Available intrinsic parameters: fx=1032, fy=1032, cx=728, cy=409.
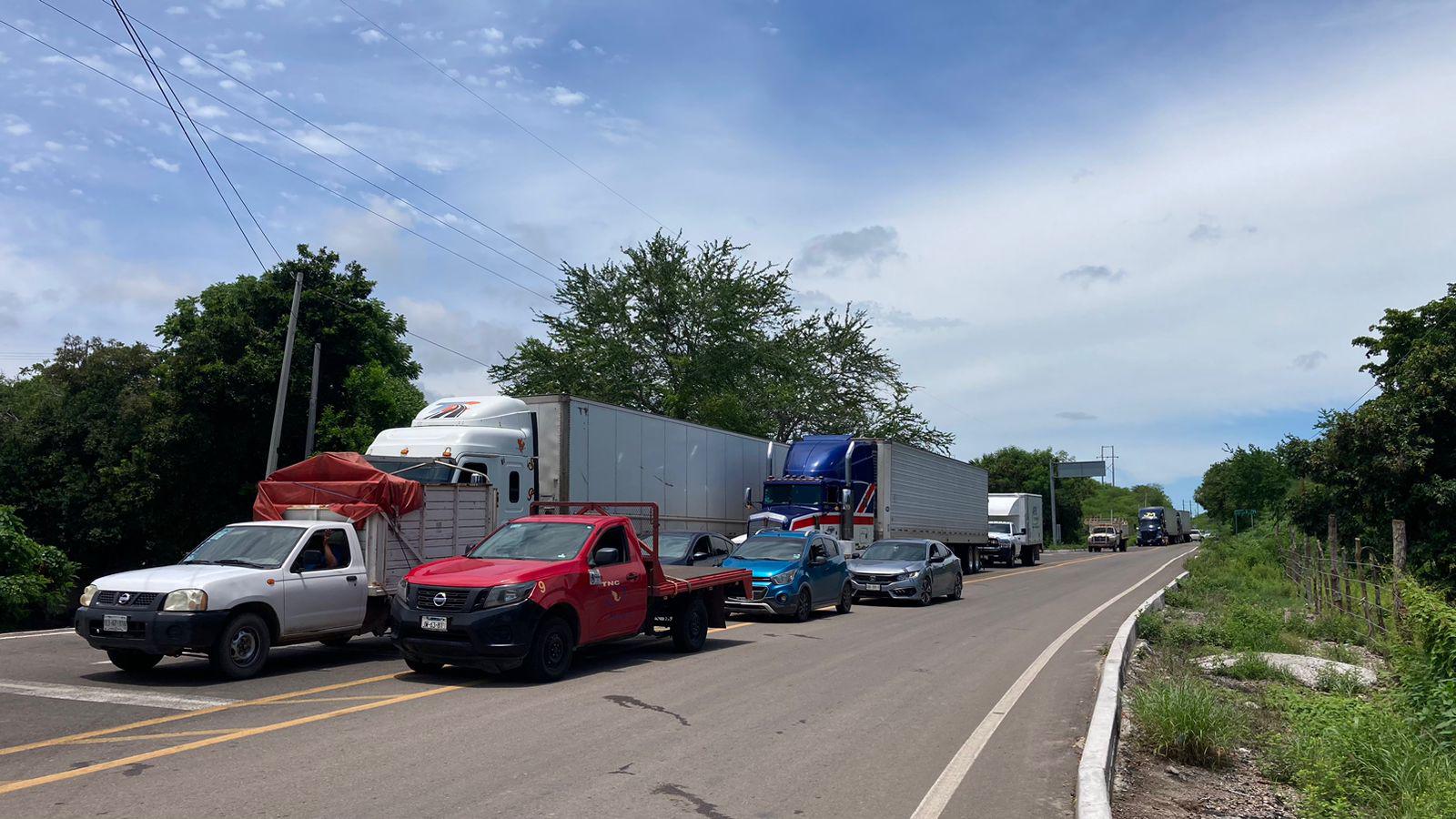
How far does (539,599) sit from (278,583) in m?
2.85

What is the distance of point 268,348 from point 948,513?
23806mm

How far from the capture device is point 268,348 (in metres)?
34.4

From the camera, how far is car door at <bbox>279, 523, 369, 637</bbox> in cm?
1109

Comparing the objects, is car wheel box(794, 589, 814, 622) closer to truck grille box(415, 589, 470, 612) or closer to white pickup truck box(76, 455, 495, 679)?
white pickup truck box(76, 455, 495, 679)

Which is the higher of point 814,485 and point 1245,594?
point 814,485

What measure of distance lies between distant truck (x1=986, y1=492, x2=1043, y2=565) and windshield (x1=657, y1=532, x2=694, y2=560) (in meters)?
28.9

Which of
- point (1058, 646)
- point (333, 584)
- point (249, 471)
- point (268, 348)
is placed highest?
point (268, 348)

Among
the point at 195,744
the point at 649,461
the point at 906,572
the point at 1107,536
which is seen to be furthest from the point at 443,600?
the point at 1107,536

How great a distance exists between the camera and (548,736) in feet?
26.4

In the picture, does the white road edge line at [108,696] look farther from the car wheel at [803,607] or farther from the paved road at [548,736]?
the car wheel at [803,607]

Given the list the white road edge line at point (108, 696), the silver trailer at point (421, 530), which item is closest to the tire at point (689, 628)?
the silver trailer at point (421, 530)

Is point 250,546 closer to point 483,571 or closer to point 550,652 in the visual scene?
point 483,571

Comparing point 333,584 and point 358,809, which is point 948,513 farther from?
point 358,809

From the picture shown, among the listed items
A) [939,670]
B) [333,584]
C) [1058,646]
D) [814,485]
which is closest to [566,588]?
[333,584]
